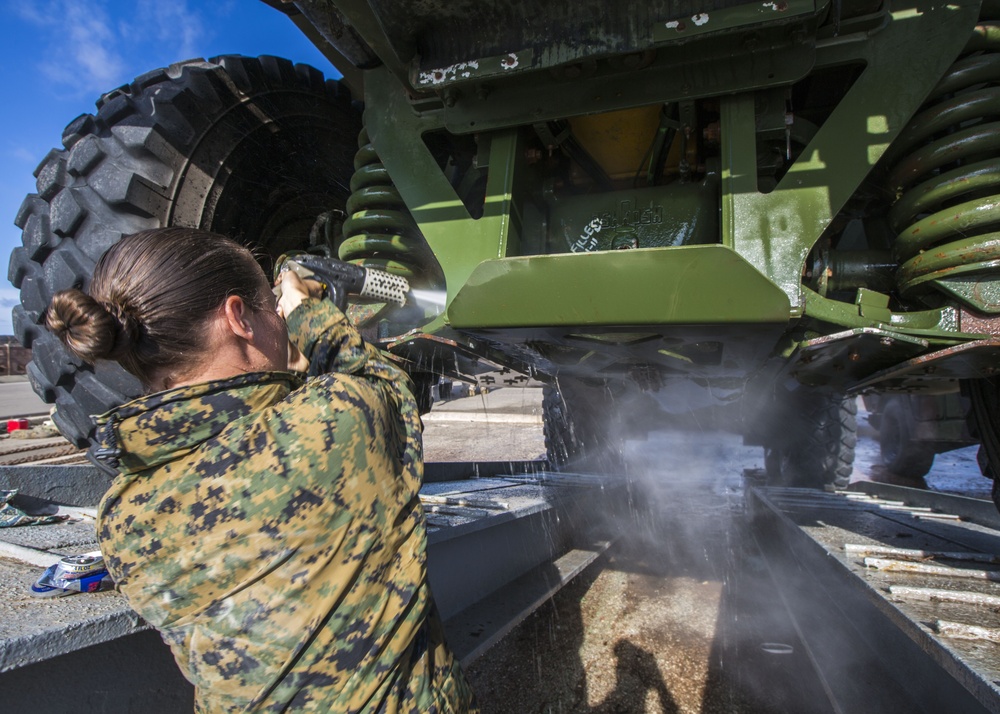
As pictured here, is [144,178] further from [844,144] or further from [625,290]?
[844,144]

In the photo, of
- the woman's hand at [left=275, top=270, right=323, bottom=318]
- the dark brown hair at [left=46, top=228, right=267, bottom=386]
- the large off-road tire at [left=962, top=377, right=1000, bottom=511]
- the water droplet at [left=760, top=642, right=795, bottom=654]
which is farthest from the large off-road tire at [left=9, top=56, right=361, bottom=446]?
the large off-road tire at [left=962, top=377, right=1000, bottom=511]

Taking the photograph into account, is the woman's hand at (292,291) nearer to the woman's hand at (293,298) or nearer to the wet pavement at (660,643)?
the woman's hand at (293,298)

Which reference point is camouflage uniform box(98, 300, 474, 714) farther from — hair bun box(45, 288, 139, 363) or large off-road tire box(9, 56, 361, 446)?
large off-road tire box(9, 56, 361, 446)

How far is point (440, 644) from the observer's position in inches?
45.3

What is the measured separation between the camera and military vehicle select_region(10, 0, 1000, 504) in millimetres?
1649

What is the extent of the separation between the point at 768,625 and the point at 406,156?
8.54ft

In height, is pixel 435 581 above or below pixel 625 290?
below

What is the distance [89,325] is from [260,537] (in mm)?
375

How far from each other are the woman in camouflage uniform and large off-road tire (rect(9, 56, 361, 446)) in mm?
1518

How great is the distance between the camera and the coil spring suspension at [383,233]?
7.68 ft

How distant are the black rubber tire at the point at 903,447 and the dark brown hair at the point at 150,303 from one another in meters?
6.69

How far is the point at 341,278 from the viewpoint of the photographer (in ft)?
4.65

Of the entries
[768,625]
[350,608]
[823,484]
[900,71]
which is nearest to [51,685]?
[350,608]

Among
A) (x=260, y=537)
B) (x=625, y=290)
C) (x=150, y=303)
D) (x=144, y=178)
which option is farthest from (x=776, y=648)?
(x=144, y=178)
